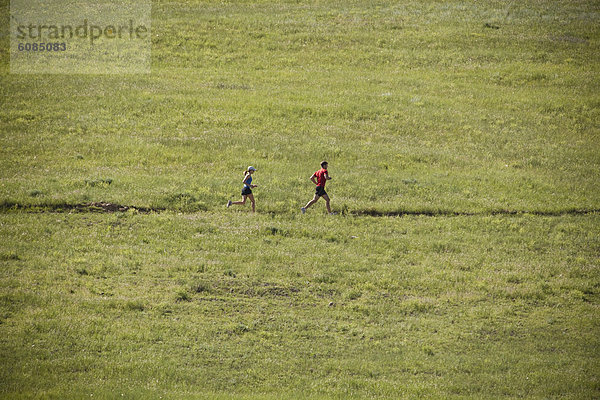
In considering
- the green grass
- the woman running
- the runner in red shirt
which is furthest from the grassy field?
the woman running

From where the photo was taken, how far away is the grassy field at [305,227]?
14930 mm

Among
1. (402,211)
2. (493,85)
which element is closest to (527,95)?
(493,85)

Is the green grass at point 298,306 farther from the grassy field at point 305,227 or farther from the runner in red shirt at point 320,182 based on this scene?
the runner in red shirt at point 320,182

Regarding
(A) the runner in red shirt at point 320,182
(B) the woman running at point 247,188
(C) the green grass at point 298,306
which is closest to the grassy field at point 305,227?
(C) the green grass at point 298,306

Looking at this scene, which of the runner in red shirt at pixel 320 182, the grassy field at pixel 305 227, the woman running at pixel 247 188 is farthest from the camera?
the runner in red shirt at pixel 320 182

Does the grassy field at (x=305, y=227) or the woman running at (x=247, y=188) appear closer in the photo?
the grassy field at (x=305, y=227)

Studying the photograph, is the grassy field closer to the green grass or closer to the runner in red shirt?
the green grass

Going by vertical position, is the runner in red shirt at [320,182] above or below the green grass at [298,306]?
above

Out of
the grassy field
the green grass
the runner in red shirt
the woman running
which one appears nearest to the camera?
the green grass

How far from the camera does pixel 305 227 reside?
81.4 ft

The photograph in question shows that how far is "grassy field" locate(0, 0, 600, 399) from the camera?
49.0 feet

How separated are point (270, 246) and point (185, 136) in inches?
609

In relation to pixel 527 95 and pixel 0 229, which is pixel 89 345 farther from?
pixel 527 95

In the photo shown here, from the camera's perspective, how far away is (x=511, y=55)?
53.6m
